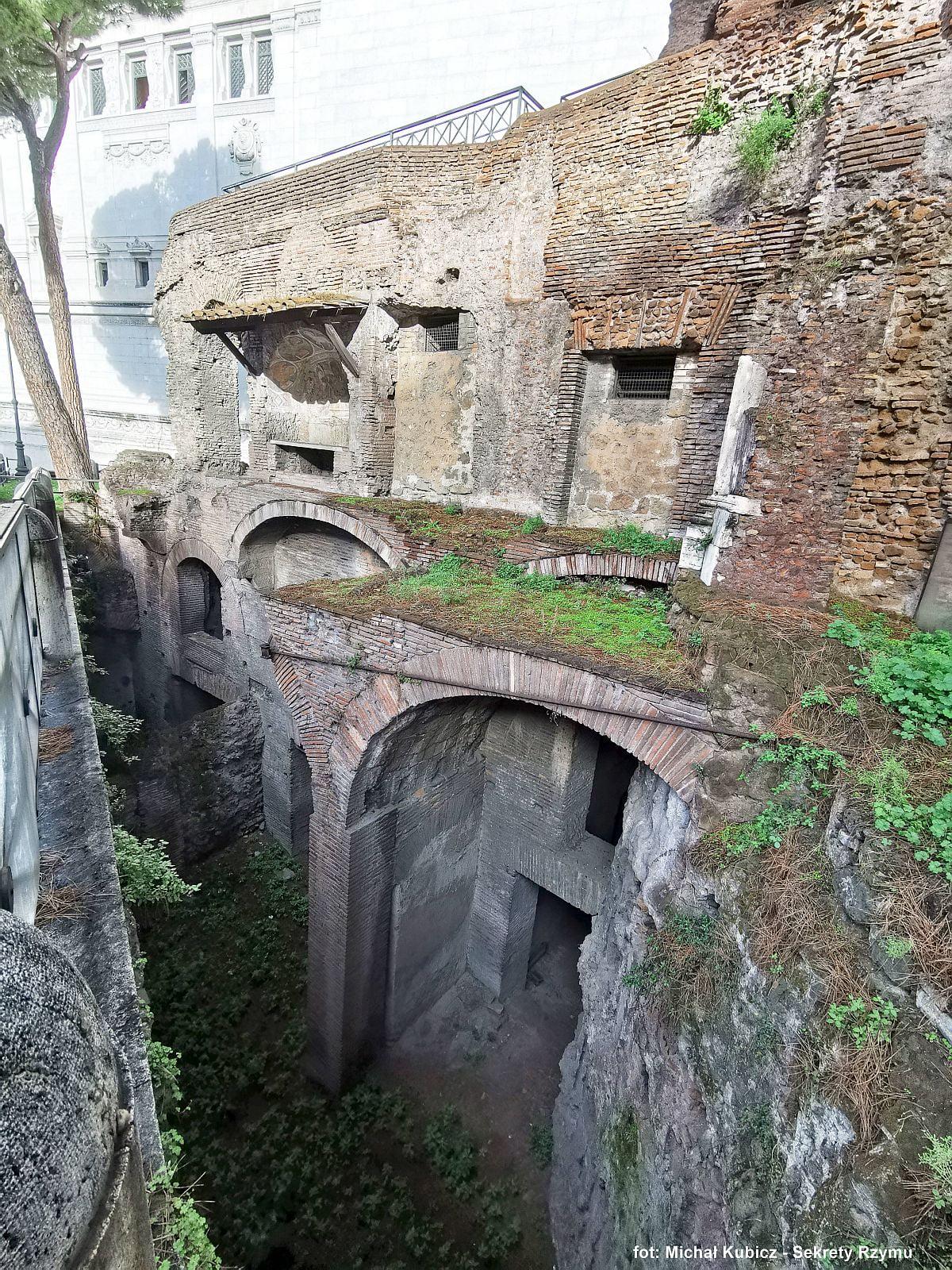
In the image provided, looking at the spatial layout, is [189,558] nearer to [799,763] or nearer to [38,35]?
[38,35]

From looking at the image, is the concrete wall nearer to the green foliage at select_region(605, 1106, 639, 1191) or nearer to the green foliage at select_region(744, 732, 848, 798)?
the green foliage at select_region(744, 732, 848, 798)

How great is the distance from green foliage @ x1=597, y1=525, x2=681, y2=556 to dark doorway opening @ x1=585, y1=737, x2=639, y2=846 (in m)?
2.24

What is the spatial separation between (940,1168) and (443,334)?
9231 millimetres

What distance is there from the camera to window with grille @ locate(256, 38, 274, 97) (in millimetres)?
15508

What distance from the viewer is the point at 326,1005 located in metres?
6.14

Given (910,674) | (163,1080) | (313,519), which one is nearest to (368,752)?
(163,1080)

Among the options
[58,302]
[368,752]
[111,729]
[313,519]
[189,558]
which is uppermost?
[58,302]

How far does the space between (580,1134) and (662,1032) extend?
2265mm

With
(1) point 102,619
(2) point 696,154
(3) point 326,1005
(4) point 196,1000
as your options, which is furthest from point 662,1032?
(1) point 102,619

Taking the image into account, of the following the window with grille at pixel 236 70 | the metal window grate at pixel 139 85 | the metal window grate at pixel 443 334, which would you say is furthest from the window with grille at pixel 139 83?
the metal window grate at pixel 443 334

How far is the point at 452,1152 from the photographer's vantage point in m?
5.84

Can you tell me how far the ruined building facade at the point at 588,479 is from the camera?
13.8 ft

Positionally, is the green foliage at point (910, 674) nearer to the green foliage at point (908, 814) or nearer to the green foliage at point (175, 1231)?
the green foliage at point (908, 814)

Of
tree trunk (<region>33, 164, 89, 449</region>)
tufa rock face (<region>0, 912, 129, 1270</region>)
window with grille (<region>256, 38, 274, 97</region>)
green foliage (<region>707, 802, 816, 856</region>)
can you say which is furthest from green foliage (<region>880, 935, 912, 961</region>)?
window with grille (<region>256, 38, 274, 97</region>)
